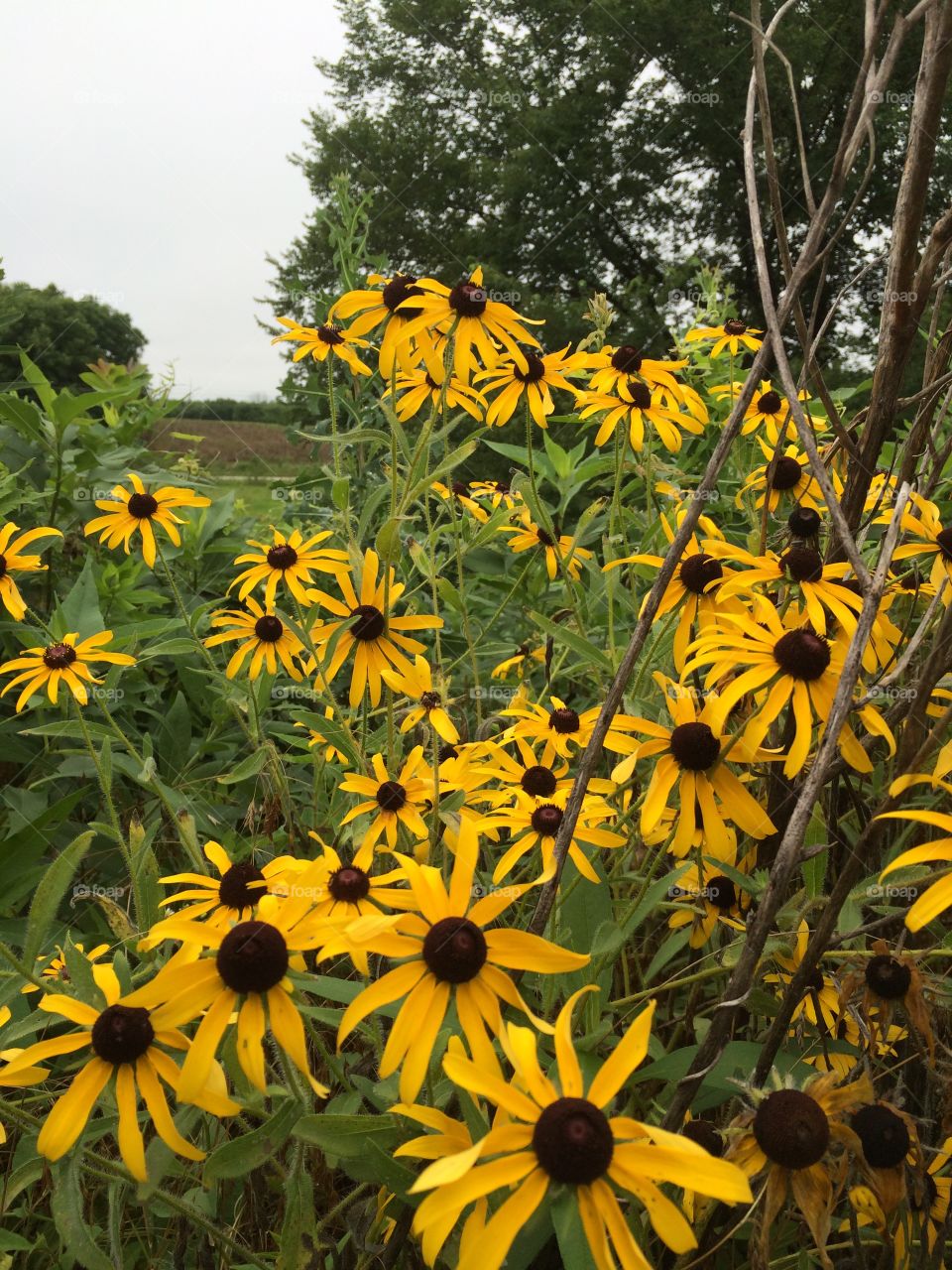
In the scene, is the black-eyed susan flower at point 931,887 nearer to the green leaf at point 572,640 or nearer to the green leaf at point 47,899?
the green leaf at point 572,640

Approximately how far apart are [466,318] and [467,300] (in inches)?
1.2

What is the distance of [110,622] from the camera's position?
8.77ft

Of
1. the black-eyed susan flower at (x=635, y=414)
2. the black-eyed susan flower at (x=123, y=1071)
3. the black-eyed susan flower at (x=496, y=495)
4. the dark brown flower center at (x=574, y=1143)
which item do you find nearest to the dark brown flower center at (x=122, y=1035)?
the black-eyed susan flower at (x=123, y=1071)

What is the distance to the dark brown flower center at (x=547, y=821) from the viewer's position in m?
1.34

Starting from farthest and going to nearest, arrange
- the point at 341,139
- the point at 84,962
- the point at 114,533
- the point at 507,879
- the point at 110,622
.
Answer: the point at 341,139, the point at 110,622, the point at 114,533, the point at 507,879, the point at 84,962

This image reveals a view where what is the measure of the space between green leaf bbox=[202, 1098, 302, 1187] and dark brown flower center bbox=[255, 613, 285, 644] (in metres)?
1.17

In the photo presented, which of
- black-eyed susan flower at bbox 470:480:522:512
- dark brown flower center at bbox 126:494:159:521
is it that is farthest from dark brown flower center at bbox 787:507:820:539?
dark brown flower center at bbox 126:494:159:521

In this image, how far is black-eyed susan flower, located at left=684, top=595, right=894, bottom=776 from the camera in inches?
40.0

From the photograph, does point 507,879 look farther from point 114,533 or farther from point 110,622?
point 110,622

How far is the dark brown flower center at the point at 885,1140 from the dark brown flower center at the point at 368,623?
870 mm

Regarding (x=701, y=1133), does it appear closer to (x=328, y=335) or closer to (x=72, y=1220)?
(x=72, y=1220)

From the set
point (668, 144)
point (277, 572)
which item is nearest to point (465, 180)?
point (668, 144)

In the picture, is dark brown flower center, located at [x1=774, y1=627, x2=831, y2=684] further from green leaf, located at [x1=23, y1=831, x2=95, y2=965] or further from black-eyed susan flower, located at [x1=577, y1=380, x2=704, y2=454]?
black-eyed susan flower, located at [x1=577, y1=380, x2=704, y2=454]

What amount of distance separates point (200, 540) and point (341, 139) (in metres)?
14.6
